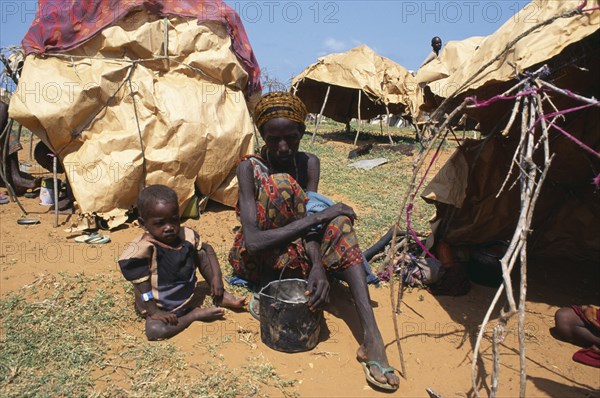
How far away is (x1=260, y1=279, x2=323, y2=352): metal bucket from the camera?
2.19 metres

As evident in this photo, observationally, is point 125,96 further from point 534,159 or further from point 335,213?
point 534,159

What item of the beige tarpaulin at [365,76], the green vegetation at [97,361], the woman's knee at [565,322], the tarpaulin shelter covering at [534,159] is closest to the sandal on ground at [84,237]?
the green vegetation at [97,361]

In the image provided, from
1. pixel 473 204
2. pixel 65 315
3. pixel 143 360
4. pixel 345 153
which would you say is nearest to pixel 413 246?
pixel 473 204

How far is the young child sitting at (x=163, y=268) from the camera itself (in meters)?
2.35

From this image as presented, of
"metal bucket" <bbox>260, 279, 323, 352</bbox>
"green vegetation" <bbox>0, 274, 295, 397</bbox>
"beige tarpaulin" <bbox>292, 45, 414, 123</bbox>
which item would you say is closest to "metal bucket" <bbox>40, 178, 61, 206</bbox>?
"green vegetation" <bbox>0, 274, 295, 397</bbox>

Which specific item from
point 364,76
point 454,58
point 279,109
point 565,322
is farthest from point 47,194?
point 364,76

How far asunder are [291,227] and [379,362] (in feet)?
2.72

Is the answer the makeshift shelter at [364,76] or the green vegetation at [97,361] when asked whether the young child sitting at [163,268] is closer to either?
the green vegetation at [97,361]

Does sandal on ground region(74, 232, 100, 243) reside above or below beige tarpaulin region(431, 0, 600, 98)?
below

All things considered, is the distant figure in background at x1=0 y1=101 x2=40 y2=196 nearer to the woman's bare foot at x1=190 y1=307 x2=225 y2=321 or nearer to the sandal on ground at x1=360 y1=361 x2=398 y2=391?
the woman's bare foot at x1=190 y1=307 x2=225 y2=321

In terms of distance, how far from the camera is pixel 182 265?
8.20 feet

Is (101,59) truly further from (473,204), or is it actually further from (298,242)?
(473,204)

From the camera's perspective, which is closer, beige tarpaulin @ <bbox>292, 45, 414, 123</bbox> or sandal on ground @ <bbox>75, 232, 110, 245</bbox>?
sandal on ground @ <bbox>75, 232, 110, 245</bbox>

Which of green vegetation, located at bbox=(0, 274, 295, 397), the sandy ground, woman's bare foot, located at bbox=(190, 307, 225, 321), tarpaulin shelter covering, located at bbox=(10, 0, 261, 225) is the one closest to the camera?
green vegetation, located at bbox=(0, 274, 295, 397)
